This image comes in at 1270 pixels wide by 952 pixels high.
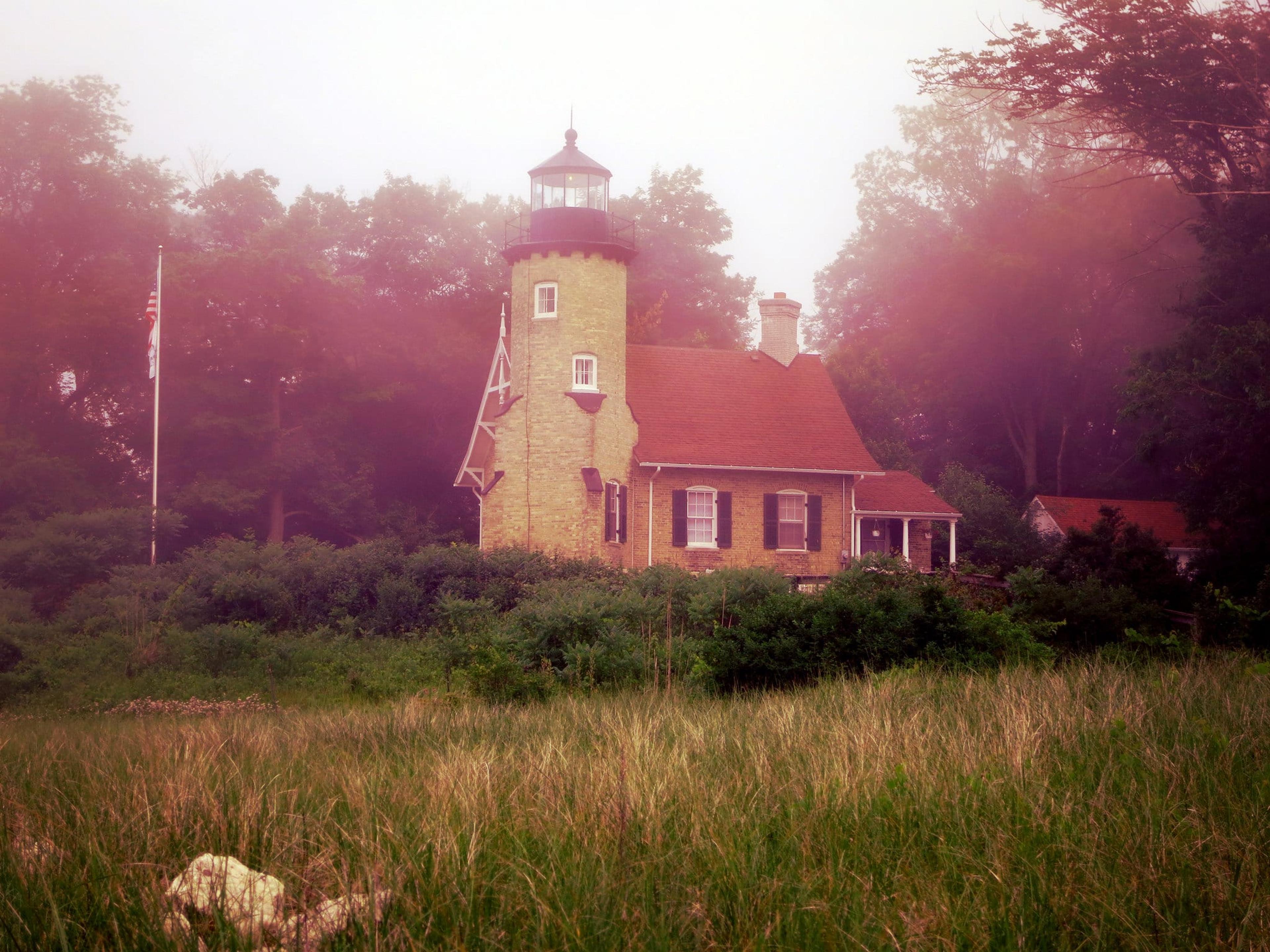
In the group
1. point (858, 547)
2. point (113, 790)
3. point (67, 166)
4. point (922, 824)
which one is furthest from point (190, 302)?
point (922, 824)

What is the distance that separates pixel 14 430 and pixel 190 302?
6016mm

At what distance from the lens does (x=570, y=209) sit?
26.7 metres

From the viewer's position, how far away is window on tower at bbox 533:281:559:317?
26531 mm

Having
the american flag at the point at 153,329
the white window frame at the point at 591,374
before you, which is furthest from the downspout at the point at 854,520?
the american flag at the point at 153,329

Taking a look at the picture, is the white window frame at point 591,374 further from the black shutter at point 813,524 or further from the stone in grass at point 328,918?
the stone in grass at point 328,918

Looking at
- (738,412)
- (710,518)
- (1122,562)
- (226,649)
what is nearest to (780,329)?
(738,412)

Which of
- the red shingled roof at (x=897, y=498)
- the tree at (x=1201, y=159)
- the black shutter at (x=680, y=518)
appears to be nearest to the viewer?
the tree at (x=1201, y=159)

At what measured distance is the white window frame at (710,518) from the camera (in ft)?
88.7

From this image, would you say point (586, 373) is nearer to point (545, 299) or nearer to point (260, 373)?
point (545, 299)

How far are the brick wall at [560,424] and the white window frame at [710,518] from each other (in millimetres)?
1636

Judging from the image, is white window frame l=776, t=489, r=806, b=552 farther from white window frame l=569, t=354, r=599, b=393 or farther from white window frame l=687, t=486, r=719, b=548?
white window frame l=569, t=354, r=599, b=393

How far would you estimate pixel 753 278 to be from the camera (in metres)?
44.9

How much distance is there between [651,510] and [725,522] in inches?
71.6

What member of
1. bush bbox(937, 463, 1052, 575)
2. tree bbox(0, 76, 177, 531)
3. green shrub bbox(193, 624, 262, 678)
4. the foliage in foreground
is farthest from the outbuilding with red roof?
tree bbox(0, 76, 177, 531)
